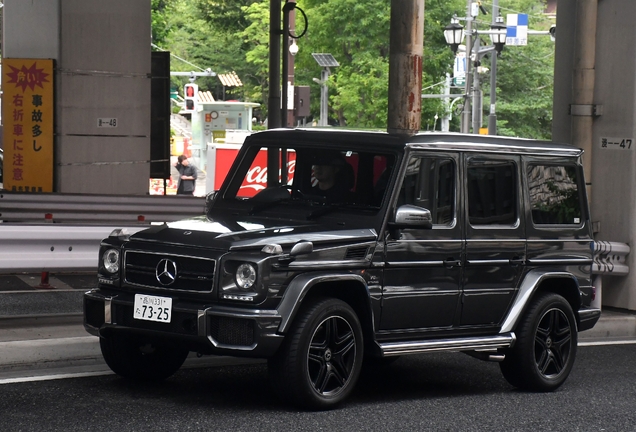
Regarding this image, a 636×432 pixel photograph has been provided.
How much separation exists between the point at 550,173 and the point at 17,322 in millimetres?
4572

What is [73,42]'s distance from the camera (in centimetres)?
1709

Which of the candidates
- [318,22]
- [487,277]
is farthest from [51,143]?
[318,22]

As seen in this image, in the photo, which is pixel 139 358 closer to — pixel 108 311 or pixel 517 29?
pixel 108 311

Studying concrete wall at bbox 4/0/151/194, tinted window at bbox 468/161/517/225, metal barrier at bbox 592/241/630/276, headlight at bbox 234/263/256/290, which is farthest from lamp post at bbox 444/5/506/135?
headlight at bbox 234/263/256/290

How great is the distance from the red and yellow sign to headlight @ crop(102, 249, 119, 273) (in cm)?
1016

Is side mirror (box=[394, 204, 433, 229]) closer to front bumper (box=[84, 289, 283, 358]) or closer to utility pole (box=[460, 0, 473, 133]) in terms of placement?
front bumper (box=[84, 289, 283, 358])

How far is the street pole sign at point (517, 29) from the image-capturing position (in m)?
44.4

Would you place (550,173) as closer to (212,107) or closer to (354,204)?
(354,204)

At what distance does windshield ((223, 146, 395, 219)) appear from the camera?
783cm

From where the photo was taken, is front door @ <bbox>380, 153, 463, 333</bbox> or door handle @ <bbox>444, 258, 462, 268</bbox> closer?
front door @ <bbox>380, 153, 463, 333</bbox>

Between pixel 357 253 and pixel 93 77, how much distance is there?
10812mm

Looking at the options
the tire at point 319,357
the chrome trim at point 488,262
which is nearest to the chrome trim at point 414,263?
the chrome trim at point 488,262

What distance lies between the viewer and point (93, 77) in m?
17.3

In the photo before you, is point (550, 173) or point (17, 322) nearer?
point (550, 173)
